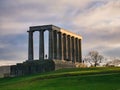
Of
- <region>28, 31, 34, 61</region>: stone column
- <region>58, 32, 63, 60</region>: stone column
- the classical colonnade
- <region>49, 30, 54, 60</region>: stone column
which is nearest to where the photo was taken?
<region>49, 30, 54, 60</region>: stone column

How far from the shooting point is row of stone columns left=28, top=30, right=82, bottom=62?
13450cm

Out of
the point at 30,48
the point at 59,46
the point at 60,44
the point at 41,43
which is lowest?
the point at 30,48

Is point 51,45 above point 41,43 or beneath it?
beneath

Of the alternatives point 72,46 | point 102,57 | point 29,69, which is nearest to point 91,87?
point 29,69

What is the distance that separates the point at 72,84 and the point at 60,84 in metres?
1.96

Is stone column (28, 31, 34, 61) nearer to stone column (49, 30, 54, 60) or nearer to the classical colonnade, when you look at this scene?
the classical colonnade

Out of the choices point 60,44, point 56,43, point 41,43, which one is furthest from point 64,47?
point 41,43

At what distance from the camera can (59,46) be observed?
139625mm

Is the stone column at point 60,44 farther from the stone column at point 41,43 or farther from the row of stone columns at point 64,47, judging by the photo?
the stone column at point 41,43

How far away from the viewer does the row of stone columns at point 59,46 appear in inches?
5295

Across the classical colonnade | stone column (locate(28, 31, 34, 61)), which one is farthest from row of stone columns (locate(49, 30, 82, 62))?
stone column (locate(28, 31, 34, 61))

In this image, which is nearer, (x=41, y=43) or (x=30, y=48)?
(x=41, y=43)

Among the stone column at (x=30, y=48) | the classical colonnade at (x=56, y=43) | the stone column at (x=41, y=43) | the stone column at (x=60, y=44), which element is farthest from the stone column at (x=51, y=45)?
the stone column at (x=30, y=48)

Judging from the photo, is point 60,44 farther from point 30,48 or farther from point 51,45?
point 30,48
